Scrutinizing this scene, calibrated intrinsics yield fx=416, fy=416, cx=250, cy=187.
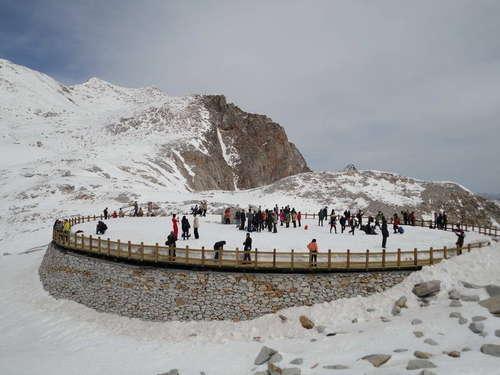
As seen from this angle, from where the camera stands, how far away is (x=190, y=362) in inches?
732

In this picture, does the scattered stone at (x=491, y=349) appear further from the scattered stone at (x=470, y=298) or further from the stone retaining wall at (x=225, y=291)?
the stone retaining wall at (x=225, y=291)

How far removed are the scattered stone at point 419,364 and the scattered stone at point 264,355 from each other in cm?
599

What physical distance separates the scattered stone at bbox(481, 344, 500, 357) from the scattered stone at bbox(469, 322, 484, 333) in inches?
62.5

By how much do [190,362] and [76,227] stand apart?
20489mm

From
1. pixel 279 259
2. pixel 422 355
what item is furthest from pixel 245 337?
pixel 422 355

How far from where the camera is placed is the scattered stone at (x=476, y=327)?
52.8 feet

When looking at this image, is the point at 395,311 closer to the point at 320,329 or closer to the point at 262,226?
the point at 320,329

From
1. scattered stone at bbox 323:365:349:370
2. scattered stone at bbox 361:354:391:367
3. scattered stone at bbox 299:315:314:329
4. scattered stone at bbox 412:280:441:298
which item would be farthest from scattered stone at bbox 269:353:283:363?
scattered stone at bbox 412:280:441:298

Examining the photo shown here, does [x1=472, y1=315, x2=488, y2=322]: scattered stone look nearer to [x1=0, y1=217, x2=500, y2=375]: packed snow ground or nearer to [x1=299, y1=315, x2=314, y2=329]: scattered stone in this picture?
[x1=0, y1=217, x2=500, y2=375]: packed snow ground

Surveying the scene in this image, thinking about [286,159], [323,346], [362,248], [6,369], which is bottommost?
[6,369]

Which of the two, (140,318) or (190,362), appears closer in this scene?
(190,362)

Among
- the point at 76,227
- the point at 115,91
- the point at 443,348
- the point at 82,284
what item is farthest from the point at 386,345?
the point at 115,91

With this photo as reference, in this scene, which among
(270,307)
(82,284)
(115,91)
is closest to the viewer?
(270,307)

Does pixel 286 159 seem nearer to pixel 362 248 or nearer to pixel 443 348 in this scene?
pixel 362 248
